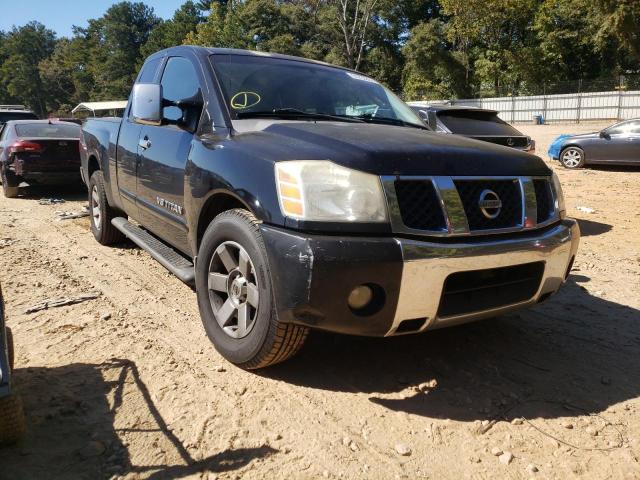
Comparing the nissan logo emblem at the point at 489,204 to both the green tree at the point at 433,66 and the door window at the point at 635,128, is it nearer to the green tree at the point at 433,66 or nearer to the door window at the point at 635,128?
the door window at the point at 635,128

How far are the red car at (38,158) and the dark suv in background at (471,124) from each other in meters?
6.08

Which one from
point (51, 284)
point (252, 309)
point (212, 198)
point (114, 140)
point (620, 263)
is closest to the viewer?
point (252, 309)

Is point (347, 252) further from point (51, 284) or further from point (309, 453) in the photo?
point (51, 284)

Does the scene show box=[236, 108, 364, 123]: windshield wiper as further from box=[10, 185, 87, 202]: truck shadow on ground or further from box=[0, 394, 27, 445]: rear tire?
box=[10, 185, 87, 202]: truck shadow on ground

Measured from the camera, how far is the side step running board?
333cm

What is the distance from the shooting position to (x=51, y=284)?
14.4 feet

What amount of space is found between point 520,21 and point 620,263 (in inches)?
1630

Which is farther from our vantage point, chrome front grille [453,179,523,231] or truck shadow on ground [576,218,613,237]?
truck shadow on ground [576,218,613,237]

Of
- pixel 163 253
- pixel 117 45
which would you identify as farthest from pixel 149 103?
pixel 117 45

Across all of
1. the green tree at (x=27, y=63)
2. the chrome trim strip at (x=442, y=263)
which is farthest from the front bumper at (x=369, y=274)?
the green tree at (x=27, y=63)

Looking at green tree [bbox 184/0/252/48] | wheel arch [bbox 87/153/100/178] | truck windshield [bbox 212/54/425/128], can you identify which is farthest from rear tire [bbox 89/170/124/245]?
green tree [bbox 184/0/252/48]

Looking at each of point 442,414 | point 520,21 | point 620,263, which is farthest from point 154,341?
point 520,21

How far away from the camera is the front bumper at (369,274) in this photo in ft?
7.45

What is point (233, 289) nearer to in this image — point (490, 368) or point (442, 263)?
point (442, 263)
